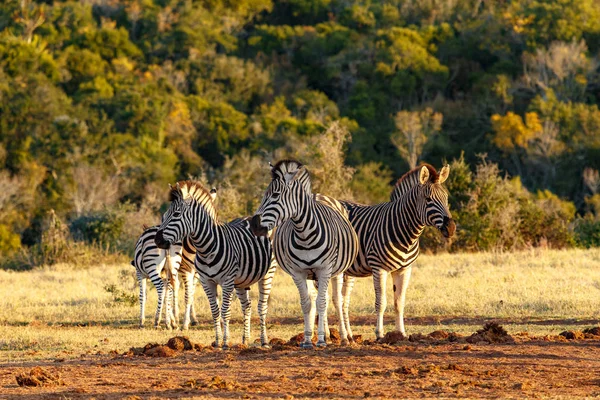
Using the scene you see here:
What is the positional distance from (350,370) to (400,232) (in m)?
3.37

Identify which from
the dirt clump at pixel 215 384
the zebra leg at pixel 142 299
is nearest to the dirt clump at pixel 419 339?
the dirt clump at pixel 215 384

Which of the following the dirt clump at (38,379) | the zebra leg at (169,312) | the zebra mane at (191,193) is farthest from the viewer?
the zebra leg at (169,312)

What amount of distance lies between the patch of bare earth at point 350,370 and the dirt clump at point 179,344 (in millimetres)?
15

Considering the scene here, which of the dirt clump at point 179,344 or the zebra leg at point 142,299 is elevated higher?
the zebra leg at point 142,299

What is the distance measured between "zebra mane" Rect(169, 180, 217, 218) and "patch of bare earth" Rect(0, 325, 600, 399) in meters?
2.02

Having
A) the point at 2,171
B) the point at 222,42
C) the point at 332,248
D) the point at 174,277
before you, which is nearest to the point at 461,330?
the point at 332,248

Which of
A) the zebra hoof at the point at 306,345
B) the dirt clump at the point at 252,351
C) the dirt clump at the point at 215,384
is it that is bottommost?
the dirt clump at the point at 215,384

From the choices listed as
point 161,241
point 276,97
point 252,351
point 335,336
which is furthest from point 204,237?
point 276,97

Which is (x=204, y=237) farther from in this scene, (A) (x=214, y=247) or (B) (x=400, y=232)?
(B) (x=400, y=232)

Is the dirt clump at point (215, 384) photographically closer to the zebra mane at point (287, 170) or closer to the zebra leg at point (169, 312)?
the zebra mane at point (287, 170)

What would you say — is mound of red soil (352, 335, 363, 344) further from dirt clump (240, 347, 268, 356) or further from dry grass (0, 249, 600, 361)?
dirt clump (240, 347, 268, 356)

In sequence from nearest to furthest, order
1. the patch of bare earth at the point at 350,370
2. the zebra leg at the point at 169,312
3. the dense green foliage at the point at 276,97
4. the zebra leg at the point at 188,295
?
the patch of bare earth at the point at 350,370 < the zebra leg at the point at 188,295 < the zebra leg at the point at 169,312 < the dense green foliage at the point at 276,97

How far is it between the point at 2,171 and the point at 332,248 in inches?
1505

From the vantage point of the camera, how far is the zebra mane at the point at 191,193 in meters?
14.6
